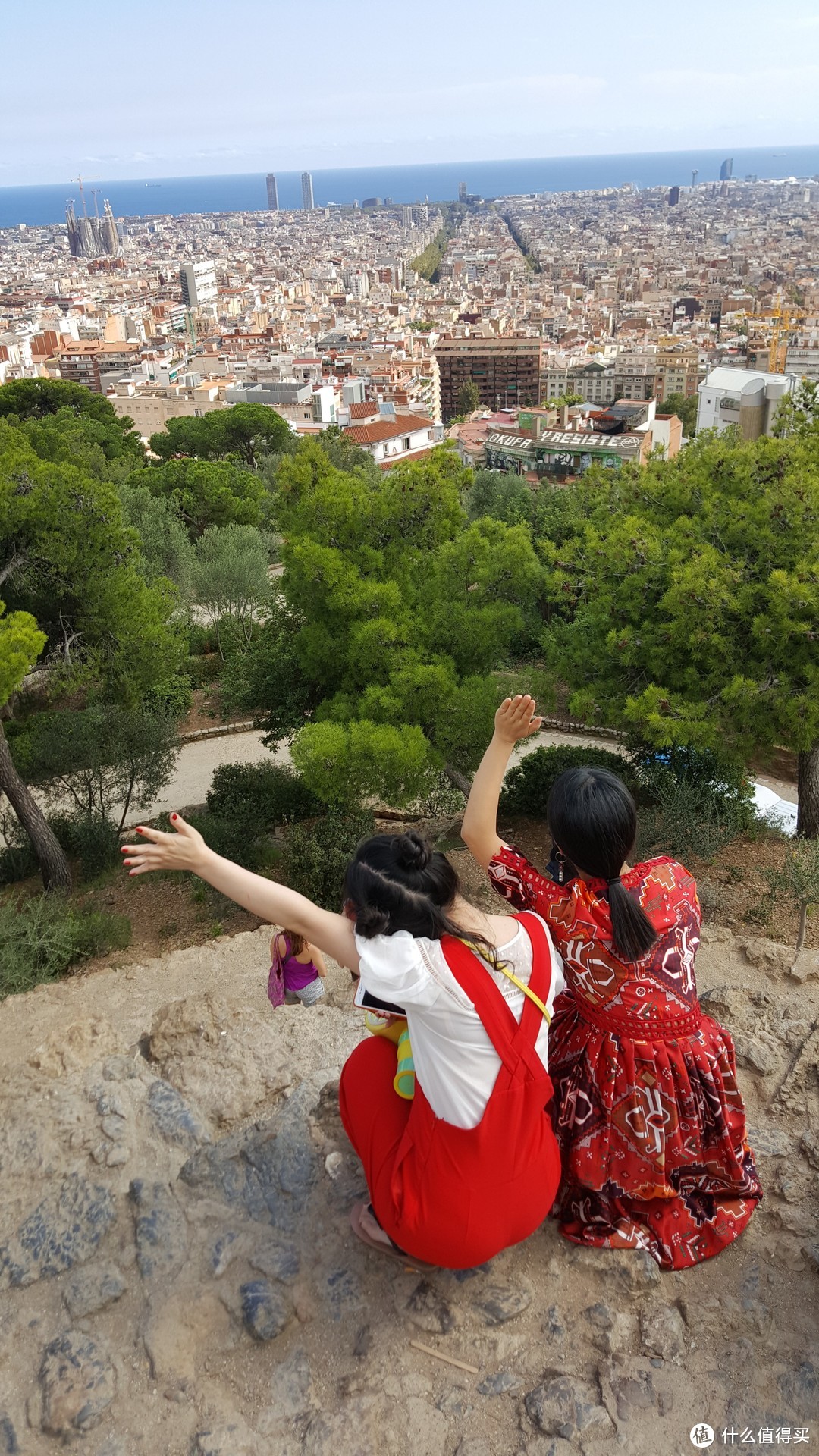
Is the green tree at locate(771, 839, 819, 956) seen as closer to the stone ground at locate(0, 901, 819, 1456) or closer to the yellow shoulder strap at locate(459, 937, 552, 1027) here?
the stone ground at locate(0, 901, 819, 1456)

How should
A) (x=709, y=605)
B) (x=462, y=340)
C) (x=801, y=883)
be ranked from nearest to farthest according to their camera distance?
(x=801, y=883) < (x=709, y=605) < (x=462, y=340)

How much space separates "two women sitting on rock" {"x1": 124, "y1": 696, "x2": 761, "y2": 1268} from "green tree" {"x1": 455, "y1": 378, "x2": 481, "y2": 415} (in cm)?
8354

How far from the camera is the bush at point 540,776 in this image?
9.65 metres

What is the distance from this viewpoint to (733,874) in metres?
7.46

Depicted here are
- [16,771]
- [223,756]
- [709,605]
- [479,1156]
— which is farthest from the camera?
[223,756]

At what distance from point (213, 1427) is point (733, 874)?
18.9 feet

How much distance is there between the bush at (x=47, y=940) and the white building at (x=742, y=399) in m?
24.8

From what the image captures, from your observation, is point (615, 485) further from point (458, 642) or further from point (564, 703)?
point (564, 703)

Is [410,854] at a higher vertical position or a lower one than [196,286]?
higher

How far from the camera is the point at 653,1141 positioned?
2850mm

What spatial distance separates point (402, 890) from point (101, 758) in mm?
7764

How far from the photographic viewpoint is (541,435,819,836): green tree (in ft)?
24.4

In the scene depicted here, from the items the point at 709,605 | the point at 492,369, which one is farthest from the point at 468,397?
the point at 709,605

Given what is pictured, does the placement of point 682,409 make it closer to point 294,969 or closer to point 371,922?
point 294,969
